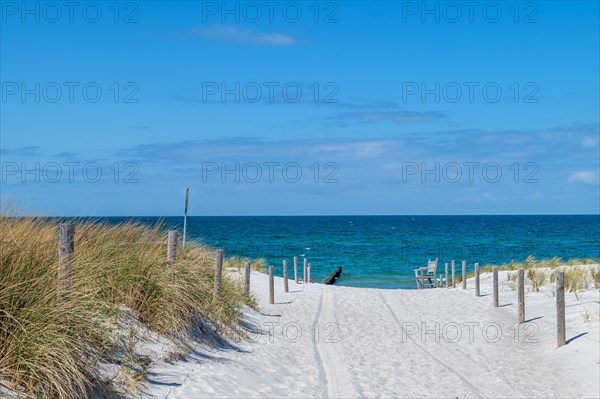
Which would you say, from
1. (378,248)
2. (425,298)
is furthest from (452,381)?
(378,248)

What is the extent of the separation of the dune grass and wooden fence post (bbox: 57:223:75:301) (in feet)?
0.34

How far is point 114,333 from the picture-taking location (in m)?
8.35

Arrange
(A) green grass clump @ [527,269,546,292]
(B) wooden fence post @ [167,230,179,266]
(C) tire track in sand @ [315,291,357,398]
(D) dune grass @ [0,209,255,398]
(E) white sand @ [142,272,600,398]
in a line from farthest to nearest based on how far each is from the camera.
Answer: (A) green grass clump @ [527,269,546,292] → (B) wooden fence post @ [167,230,179,266] → (C) tire track in sand @ [315,291,357,398] → (E) white sand @ [142,272,600,398] → (D) dune grass @ [0,209,255,398]

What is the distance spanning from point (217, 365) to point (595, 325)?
31.5 feet

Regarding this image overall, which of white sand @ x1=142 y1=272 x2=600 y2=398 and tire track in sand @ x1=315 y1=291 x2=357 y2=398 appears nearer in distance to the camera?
white sand @ x1=142 y1=272 x2=600 y2=398

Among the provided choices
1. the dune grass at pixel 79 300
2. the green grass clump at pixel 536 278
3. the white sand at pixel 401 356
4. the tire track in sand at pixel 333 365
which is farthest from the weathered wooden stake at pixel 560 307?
the green grass clump at pixel 536 278

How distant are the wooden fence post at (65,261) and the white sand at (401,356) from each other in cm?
158

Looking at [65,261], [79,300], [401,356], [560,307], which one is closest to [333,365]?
[401,356]

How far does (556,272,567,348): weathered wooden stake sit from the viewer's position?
1362 cm

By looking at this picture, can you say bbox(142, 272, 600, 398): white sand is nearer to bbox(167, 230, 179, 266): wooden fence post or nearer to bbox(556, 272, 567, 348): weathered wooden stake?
bbox(556, 272, 567, 348): weathered wooden stake

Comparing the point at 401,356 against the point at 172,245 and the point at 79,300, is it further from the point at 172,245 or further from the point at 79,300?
the point at 79,300

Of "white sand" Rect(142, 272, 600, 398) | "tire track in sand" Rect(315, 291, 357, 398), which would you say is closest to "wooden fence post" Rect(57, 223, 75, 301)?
"white sand" Rect(142, 272, 600, 398)

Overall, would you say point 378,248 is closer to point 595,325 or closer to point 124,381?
point 595,325

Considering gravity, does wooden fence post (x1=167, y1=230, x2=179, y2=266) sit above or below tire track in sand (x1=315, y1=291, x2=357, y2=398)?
above
